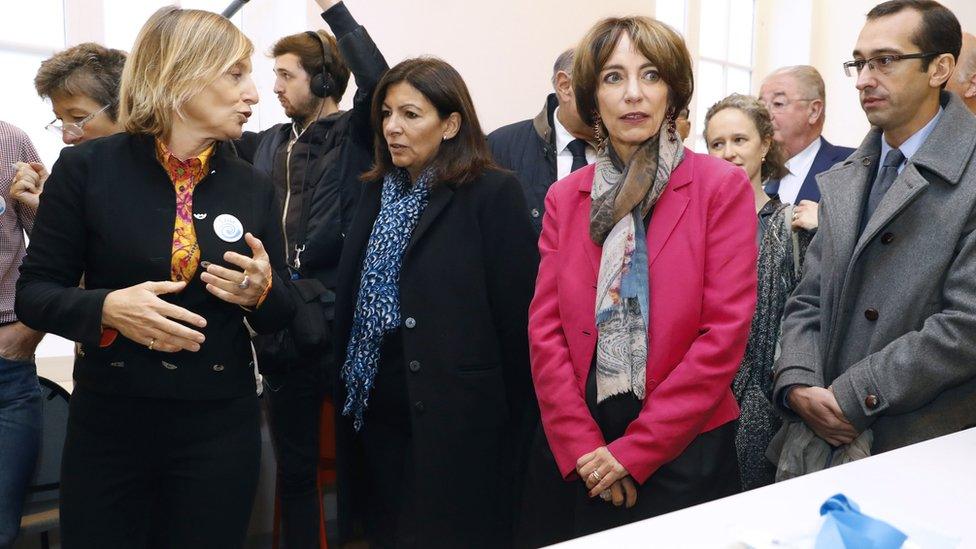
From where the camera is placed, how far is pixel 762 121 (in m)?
2.66

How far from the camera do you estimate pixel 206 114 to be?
5.46 feet

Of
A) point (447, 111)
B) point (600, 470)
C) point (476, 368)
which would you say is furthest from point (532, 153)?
point (600, 470)

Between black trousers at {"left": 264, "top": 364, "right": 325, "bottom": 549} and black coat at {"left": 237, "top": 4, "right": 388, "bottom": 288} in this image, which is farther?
black trousers at {"left": 264, "top": 364, "right": 325, "bottom": 549}

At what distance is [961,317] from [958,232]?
7.7 inches

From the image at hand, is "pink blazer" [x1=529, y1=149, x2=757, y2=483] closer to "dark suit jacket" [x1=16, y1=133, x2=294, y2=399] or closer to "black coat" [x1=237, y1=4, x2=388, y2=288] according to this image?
"dark suit jacket" [x1=16, y1=133, x2=294, y2=399]

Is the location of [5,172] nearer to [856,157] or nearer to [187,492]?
[187,492]

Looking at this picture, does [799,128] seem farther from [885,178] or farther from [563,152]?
[885,178]

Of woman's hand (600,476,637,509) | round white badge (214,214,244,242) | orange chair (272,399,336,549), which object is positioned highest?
round white badge (214,214,244,242)

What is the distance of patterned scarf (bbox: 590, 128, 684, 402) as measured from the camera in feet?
5.53

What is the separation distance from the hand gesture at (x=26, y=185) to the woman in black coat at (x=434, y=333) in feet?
2.59

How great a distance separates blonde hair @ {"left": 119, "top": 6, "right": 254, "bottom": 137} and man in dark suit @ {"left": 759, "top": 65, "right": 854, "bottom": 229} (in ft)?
7.96

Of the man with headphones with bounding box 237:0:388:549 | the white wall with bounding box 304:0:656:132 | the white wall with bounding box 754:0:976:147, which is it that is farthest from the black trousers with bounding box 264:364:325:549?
the white wall with bounding box 754:0:976:147

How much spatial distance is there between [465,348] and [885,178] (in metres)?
1.13

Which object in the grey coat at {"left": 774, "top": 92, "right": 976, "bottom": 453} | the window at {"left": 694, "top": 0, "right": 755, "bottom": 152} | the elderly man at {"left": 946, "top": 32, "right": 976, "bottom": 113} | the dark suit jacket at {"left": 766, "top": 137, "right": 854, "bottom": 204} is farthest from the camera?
the window at {"left": 694, "top": 0, "right": 755, "bottom": 152}
